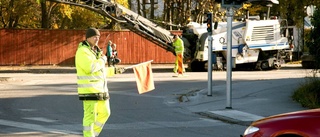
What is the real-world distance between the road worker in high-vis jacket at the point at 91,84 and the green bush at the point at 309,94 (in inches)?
286

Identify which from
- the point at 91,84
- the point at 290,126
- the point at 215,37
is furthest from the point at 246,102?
the point at 215,37

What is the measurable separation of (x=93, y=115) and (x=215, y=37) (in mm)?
21337

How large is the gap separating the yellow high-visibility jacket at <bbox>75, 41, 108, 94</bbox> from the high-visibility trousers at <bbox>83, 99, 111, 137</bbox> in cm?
20

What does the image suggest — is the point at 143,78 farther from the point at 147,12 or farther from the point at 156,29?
the point at 147,12

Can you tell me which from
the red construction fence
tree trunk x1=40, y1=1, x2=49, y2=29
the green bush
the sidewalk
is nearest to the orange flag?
the sidewalk

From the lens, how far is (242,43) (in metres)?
31.7

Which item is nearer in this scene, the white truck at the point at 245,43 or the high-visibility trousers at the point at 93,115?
the high-visibility trousers at the point at 93,115

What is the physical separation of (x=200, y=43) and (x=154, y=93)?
1137 cm

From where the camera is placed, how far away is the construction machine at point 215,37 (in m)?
31.2

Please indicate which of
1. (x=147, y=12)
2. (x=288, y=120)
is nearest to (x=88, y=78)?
(x=288, y=120)

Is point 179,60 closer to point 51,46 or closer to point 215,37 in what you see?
point 215,37

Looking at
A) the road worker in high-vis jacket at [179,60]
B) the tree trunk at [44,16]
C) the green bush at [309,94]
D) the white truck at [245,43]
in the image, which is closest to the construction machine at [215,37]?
the white truck at [245,43]

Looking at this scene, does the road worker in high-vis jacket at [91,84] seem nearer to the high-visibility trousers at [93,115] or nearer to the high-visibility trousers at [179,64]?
the high-visibility trousers at [93,115]

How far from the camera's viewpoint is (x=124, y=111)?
1558 centimetres
